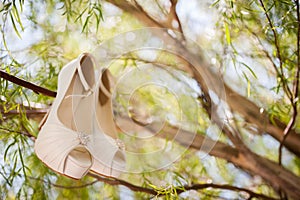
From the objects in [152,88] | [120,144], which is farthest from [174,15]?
[120,144]

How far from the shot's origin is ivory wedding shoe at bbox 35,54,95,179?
0.69 meters

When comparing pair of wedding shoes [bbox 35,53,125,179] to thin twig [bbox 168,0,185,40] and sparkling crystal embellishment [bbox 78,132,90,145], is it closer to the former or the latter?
sparkling crystal embellishment [bbox 78,132,90,145]

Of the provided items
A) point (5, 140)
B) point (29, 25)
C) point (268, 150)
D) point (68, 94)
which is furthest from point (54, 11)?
point (268, 150)

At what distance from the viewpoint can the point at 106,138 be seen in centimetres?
72

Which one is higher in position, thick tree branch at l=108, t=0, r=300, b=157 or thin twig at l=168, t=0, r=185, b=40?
thin twig at l=168, t=0, r=185, b=40

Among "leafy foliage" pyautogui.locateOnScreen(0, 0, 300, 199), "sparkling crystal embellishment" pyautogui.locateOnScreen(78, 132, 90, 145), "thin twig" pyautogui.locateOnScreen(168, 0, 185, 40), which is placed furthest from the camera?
"thin twig" pyautogui.locateOnScreen(168, 0, 185, 40)

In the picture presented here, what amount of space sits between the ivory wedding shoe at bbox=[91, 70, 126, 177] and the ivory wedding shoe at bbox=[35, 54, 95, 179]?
2cm

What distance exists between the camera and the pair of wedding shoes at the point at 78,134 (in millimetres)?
696

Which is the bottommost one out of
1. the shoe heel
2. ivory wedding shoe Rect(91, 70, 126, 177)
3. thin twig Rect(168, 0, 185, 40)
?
the shoe heel

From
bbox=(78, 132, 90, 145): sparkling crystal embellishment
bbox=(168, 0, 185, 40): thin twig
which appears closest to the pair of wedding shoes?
bbox=(78, 132, 90, 145): sparkling crystal embellishment

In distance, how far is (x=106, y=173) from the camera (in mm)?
734

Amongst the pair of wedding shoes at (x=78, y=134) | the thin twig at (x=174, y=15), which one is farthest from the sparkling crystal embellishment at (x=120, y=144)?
the thin twig at (x=174, y=15)

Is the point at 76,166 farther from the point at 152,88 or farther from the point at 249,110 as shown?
the point at 249,110

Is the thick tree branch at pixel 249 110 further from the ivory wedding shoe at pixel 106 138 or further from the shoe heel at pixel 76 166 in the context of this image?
the shoe heel at pixel 76 166
